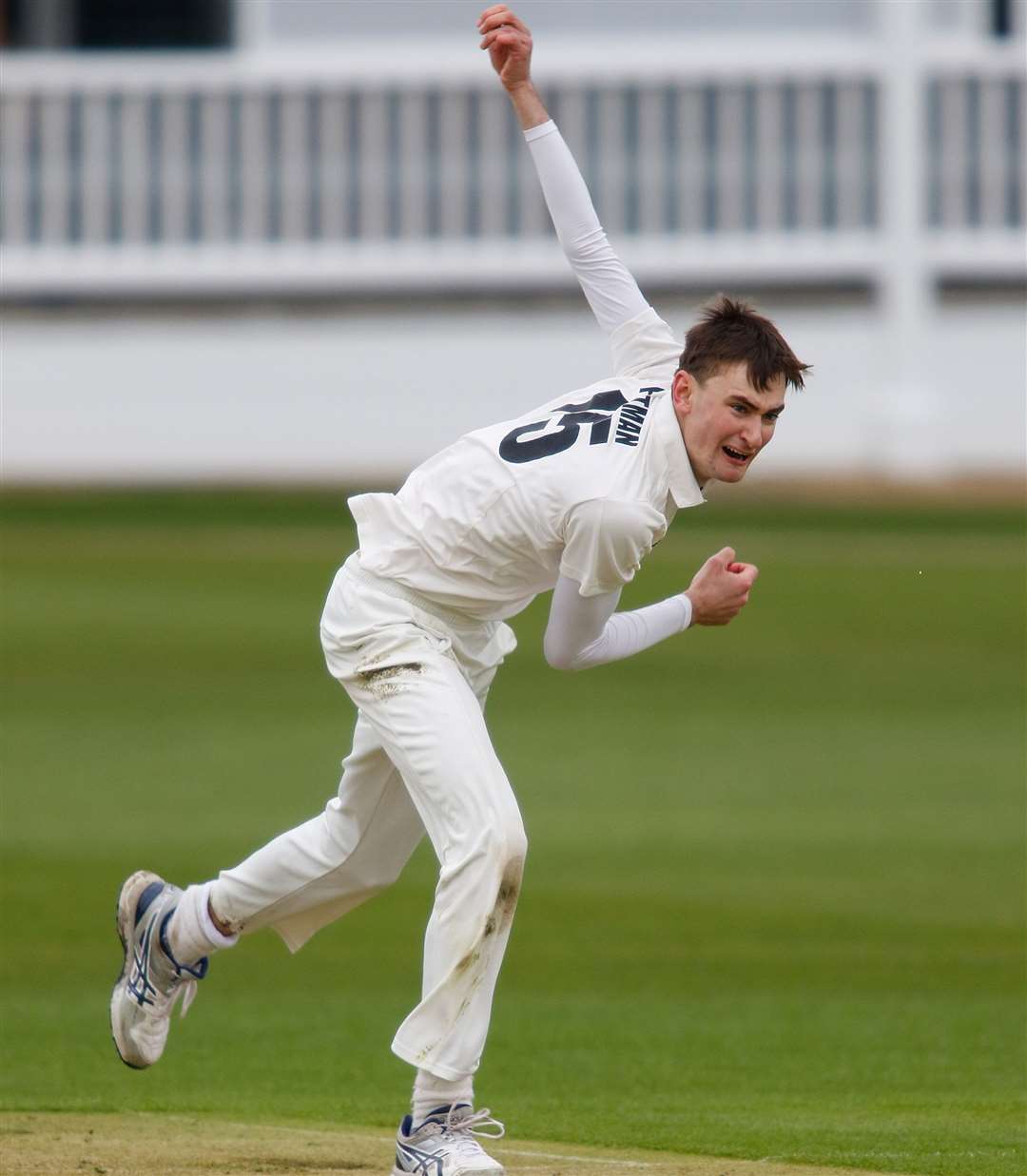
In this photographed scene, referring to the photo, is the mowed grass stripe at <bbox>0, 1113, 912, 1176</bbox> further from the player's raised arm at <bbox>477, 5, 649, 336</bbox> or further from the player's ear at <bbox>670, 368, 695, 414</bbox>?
the player's raised arm at <bbox>477, 5, 649, 336</bbox>

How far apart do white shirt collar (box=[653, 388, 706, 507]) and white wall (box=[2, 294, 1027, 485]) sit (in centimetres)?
1546

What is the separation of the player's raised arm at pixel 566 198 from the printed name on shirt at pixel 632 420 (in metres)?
0.48

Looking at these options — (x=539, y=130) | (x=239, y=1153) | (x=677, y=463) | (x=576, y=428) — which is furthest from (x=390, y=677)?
(x=539, y=130)

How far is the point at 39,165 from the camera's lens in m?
21.5

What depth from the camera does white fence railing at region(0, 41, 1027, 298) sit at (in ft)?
69.0

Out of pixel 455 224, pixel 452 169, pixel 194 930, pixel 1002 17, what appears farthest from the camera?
pixel 1002 17

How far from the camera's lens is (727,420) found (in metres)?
5.66

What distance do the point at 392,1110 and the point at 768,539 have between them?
42.1ft

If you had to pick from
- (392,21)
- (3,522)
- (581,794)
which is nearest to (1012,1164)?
(581,794)

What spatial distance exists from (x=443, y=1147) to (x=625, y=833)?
23.1 feet

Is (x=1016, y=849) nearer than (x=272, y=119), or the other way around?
(x=1016, y=849)

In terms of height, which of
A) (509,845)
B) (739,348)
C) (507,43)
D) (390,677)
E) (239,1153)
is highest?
(507,43)

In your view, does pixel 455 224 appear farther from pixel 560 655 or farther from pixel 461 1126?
pixel 461 1126

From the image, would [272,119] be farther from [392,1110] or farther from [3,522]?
[392,1110]
